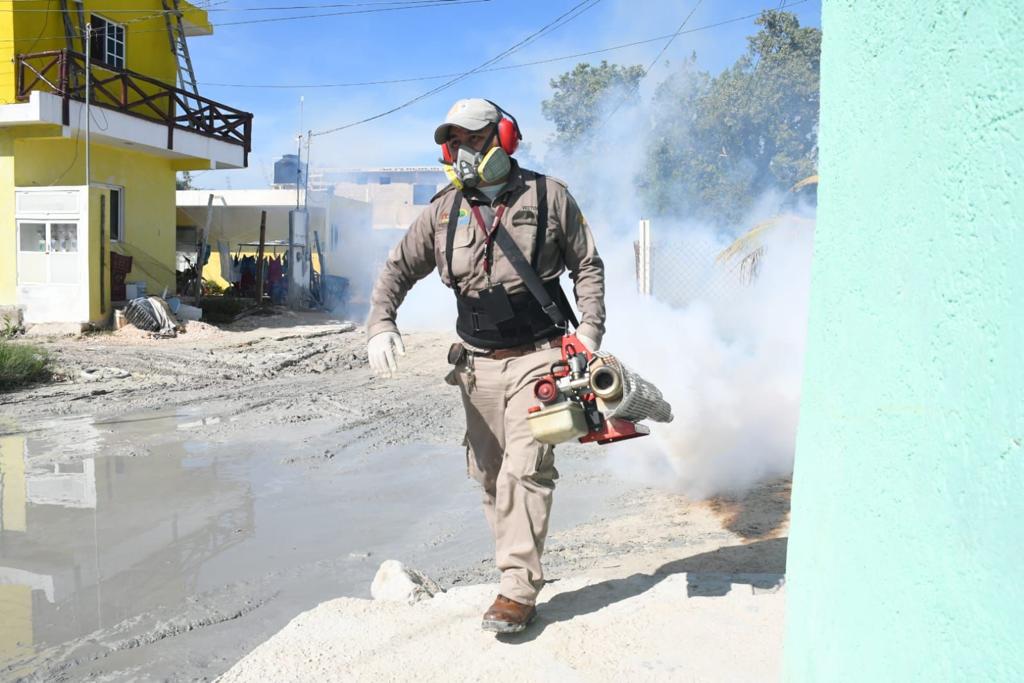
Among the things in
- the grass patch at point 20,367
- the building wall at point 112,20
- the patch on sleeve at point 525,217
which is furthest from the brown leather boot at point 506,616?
the building wall at point 112,20

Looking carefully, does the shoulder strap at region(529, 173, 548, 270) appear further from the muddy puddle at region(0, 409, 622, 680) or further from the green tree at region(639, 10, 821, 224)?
the green tree at region(639, 10, 821, 224)

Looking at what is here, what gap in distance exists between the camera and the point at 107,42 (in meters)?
18.5

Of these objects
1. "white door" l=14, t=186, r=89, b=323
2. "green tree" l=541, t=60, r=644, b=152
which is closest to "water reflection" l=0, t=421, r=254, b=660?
"white door" l=14, t=186, r=89, b=323

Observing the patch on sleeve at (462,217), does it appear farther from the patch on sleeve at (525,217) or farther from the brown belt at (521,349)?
the brown belt at (521,349)

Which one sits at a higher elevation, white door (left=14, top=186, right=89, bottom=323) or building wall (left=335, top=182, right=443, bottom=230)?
building wall (left=335, top=182, right=443, bottom=230)

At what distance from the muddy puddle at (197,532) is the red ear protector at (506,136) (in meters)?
2.00

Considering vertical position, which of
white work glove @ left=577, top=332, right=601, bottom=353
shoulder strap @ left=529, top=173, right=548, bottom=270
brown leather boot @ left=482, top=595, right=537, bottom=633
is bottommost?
brown leather boot @ left=482, top=595, right=537, bottom=633

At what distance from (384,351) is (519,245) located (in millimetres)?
684

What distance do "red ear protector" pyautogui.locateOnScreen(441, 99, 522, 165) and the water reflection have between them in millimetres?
2260

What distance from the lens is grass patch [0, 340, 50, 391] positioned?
32.1 ft

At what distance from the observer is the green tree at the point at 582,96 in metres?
25.1

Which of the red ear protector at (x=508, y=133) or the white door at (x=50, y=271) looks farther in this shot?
the white door at (x=50, y=271)

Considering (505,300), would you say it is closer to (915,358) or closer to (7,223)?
(915,358)

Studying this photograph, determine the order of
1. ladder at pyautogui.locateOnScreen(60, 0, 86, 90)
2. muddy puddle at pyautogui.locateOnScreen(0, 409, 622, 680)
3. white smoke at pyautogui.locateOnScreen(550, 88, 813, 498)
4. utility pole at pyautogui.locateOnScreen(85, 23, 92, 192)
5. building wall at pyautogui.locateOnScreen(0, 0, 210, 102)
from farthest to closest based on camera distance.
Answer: ladder at pyautogui.locateOnScreen(60, 0, 86, 90), building wall at pyautogui.locateOnScreen(0, 0, 210, 102), utility pole at pyautogui.locateOnScreen(85, 23, 92, 192), white smoke at pyautogui.locateOnScreen(550, 88, 813, 498), muddy puddle at pyautogui.locateOnScreen(0, 409, 622, 680)
